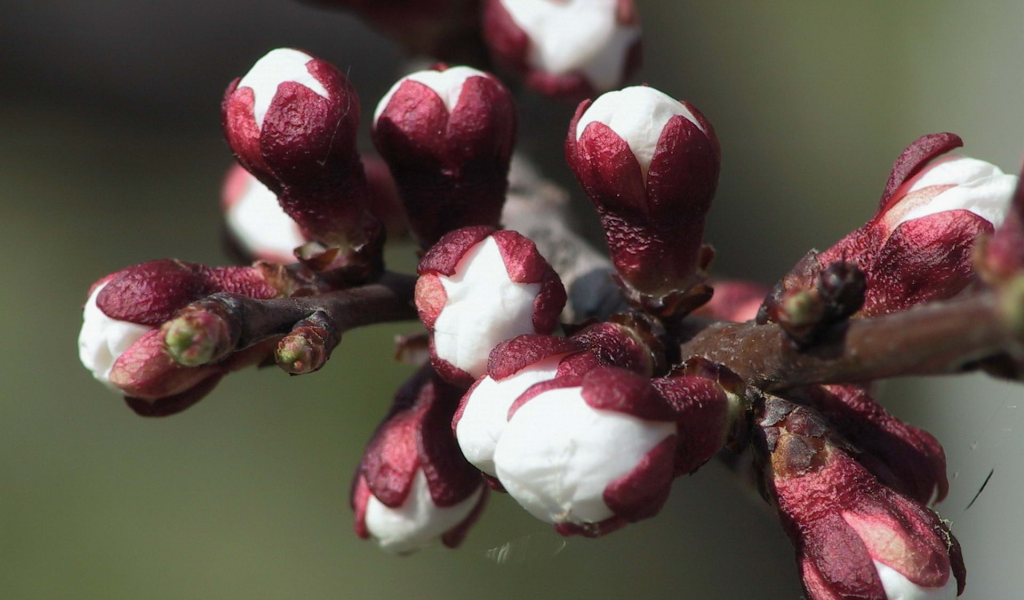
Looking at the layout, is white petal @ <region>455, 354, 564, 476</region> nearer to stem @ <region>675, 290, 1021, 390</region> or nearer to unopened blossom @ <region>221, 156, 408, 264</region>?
stem @ <region>675, 290, 1021, 390</region>

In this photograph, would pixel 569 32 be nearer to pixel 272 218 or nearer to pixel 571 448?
pixel 272 218

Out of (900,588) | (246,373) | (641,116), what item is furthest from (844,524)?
(246,373)

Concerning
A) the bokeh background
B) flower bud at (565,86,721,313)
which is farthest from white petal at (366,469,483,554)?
the bokeh background

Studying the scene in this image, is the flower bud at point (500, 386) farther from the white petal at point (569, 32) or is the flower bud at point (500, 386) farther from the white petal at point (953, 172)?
the white petal at point (569, 32)

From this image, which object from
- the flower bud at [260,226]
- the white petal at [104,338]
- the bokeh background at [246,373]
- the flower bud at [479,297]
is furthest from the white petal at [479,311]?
the bokeh background at [246,373]

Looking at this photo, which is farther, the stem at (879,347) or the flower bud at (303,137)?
the flower bud at (303,137)

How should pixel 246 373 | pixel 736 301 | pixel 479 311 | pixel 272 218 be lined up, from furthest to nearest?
1. pixel 246 373
2. pixel 272 218
3. pixel 736 301
4. pixel 479 311
